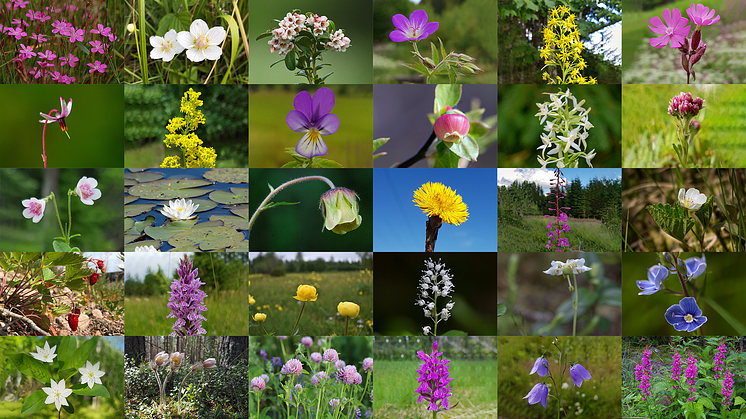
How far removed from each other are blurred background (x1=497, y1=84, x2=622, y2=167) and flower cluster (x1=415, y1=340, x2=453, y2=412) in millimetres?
969

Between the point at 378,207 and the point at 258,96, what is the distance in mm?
767

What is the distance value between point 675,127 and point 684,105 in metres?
0.10

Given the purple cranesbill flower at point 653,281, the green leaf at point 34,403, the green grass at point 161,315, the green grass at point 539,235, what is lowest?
the green leaf at point 34,403

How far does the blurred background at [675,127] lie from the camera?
210 centimetres

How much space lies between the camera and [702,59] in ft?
6.93

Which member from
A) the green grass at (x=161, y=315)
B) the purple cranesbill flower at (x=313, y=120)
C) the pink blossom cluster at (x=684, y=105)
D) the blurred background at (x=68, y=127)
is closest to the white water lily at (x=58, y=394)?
the green grass at (x=161, y=315)

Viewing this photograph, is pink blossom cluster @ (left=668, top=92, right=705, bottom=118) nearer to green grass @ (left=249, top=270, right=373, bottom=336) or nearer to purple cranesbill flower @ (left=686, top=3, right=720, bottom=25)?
purple cranesbill flower @ (left=686, top=3, right=720, bottom=25)

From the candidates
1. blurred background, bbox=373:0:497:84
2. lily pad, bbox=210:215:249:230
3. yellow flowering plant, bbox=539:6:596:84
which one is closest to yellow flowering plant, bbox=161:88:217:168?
lily pad, bbox=210:215:249:230

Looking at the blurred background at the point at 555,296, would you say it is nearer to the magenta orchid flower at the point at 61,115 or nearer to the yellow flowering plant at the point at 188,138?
the yellow flowering plant at the point at 188,138

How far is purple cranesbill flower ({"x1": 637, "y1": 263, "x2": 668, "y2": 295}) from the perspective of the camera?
2.12m

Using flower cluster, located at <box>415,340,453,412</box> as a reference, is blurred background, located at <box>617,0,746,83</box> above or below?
above

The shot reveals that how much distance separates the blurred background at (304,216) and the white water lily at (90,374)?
95cm

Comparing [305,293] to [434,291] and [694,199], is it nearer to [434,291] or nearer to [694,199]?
[434,291]

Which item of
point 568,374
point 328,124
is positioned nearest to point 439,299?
point 568,374
